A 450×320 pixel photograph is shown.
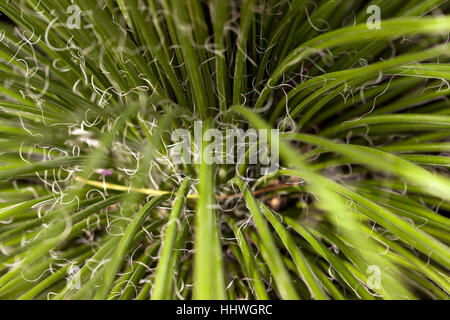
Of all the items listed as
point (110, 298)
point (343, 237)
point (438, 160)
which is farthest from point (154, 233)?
point (438, 160)

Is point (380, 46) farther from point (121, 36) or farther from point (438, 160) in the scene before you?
point (121, 36)

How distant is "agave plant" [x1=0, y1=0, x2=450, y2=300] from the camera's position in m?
0.31

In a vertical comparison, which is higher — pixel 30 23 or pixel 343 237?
pixel 30 23

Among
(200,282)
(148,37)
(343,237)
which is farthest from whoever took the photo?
(343,237)

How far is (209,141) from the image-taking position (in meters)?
0.39

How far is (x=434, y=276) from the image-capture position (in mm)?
389

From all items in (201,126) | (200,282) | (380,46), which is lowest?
(200,282)

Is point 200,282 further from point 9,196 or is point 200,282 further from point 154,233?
point 9,196

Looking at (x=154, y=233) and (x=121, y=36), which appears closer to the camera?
(x=121, y=36)

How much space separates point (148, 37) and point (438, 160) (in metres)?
0.34

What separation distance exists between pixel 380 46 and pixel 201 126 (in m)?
0.25

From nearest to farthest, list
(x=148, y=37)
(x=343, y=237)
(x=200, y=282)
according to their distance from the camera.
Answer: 1. (x=200, y=282)
2. (x=148, y=37)
3. (x=343, y=237)

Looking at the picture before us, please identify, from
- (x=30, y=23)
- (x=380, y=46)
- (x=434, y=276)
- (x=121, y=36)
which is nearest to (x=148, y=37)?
(x=121, y=36)

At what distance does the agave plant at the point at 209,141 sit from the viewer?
31 cm
